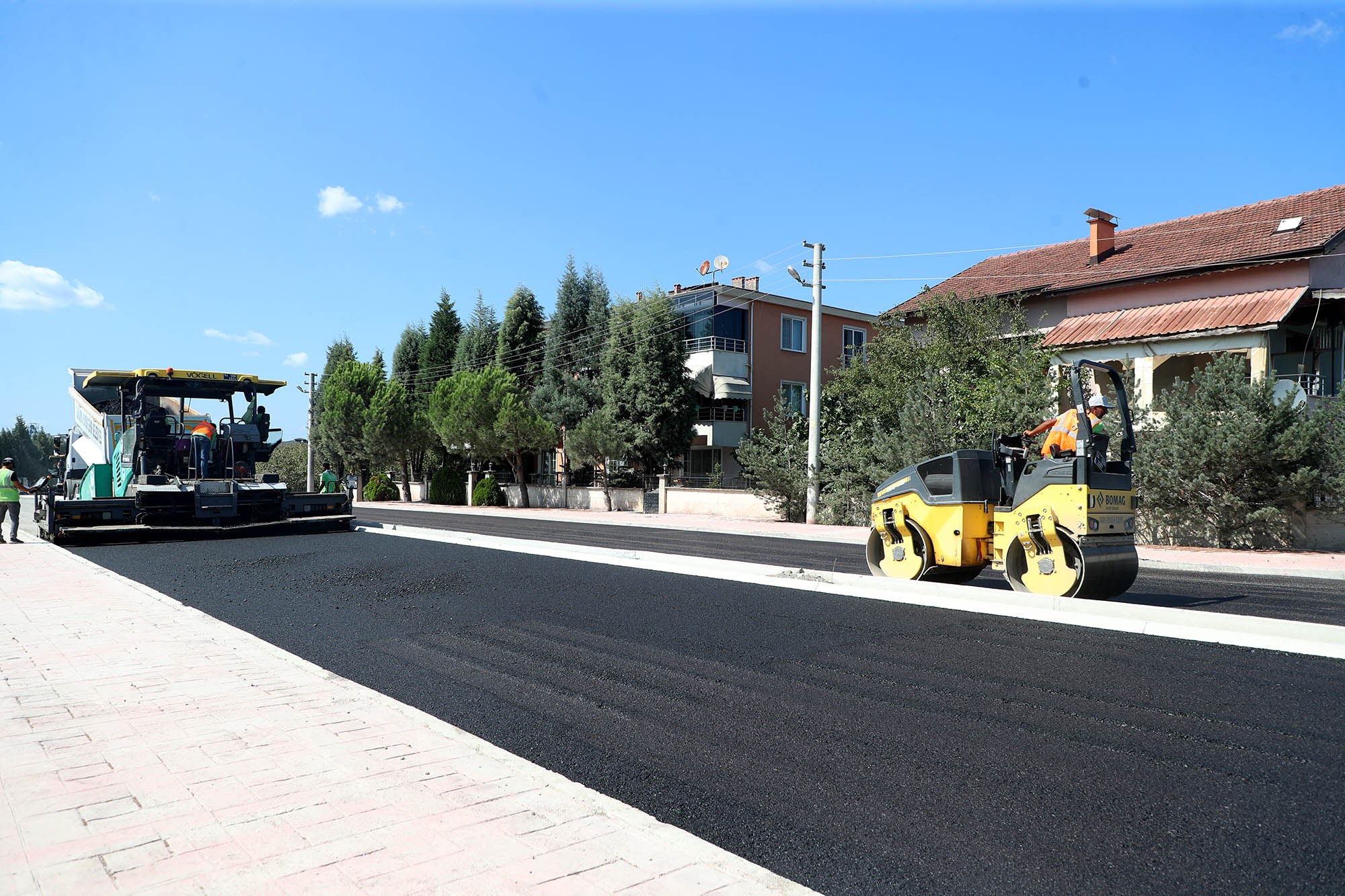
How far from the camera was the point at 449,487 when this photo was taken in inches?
1721

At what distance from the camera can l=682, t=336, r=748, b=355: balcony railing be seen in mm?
37781

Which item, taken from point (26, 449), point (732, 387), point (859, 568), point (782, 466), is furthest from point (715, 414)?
point (26, 449)

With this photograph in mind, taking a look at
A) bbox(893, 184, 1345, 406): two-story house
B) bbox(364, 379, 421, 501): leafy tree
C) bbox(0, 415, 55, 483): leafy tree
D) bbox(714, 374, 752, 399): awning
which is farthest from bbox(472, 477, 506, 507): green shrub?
bbox(0, 415, 55, 483): leafy tree

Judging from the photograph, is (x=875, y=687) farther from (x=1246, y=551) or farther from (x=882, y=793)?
(x=1246, y=551)

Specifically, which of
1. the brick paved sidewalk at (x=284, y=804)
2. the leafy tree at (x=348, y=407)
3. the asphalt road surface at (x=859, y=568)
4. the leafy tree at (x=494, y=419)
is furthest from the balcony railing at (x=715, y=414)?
the brick paved sidewalk at (x=284, y=804)

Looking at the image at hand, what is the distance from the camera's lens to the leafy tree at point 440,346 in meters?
53.2

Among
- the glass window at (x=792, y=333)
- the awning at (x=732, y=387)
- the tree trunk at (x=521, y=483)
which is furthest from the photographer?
A: the tree trunk at (x=521, y=483)

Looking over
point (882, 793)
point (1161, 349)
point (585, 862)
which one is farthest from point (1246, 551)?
point (585, 862)

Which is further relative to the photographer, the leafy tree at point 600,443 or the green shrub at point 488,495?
the green shrub at point 488,495

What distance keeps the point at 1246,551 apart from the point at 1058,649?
Answer: 1316 cm

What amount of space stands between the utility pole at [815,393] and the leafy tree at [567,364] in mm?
15506

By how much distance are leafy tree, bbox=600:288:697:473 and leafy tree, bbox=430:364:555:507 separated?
3565 millimetres

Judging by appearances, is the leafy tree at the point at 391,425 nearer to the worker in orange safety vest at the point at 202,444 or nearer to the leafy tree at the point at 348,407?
the leafy tree at the point at 348,407

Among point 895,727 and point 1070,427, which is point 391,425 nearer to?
point 1070,427
